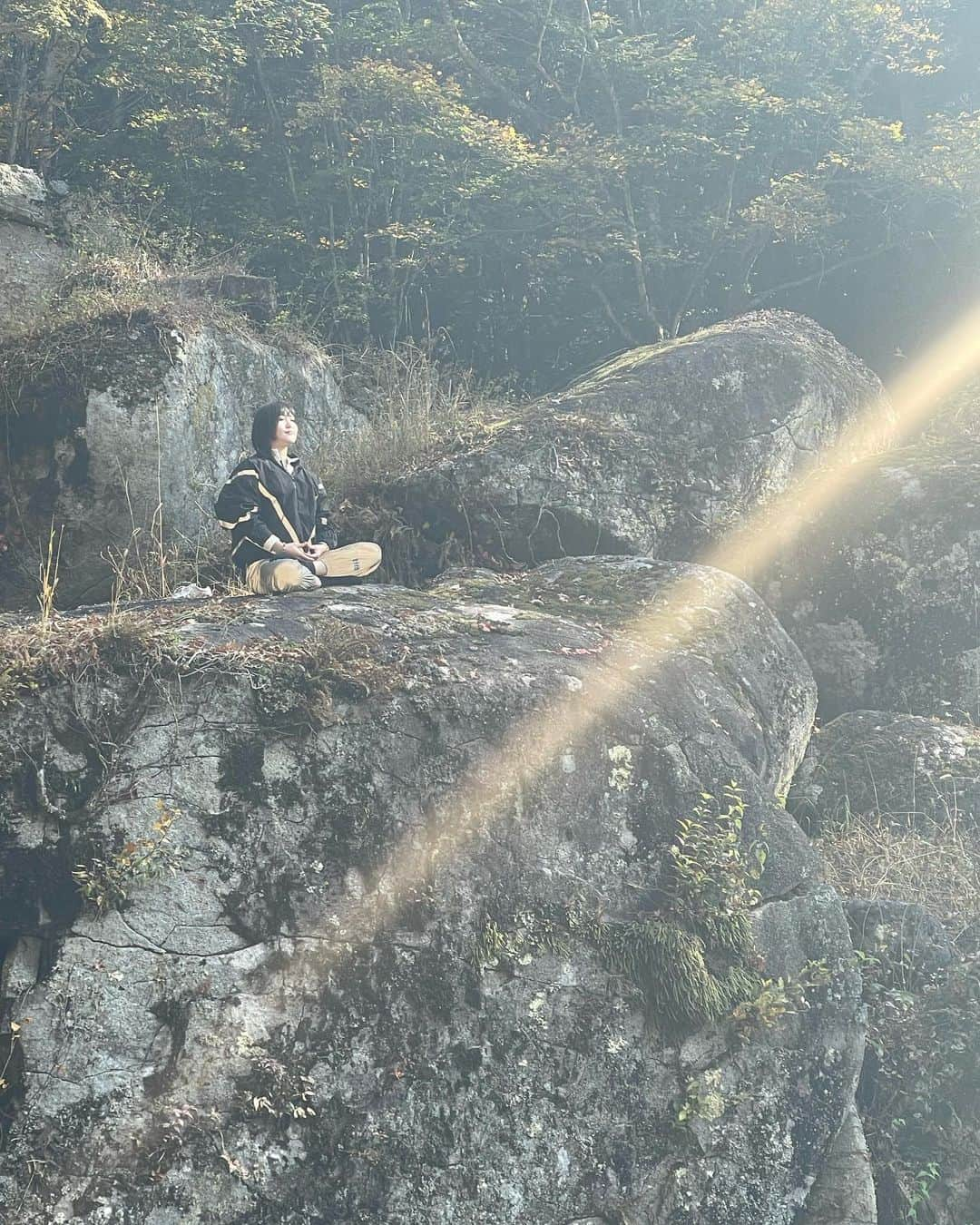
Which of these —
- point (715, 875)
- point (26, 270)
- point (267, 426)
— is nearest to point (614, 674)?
point (715, 875)

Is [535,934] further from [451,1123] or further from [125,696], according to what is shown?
[125,696]

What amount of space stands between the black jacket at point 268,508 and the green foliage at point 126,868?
2.66 meters

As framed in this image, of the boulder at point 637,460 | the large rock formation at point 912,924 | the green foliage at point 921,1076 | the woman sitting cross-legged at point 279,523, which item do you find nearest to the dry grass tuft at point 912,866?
the large rock formation at point 912,924

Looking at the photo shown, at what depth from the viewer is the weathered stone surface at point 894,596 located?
954cm

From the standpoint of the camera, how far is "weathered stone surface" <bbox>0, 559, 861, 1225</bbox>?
4.63m

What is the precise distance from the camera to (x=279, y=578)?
7.11 m

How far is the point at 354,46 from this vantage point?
594 inches

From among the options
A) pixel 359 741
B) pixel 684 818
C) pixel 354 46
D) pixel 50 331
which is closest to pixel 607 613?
pixel 684 818

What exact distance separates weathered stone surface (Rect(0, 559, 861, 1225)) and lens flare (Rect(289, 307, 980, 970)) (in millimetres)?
26

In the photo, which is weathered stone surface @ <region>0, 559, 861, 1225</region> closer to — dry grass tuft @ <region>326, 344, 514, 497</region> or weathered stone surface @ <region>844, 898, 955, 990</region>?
weathered stone surface @ <region>844, 898, 955, 990</region>

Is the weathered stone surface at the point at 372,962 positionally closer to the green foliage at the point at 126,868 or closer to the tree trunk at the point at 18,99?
Result: the green foliage at the point at 126,868

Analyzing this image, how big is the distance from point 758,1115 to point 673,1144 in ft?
1.54

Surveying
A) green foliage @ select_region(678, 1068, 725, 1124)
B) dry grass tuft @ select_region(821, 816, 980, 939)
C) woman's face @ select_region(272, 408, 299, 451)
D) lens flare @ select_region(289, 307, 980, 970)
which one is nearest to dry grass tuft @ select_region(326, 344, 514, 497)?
woman's face @ select_region(272, 408, 299, 451)

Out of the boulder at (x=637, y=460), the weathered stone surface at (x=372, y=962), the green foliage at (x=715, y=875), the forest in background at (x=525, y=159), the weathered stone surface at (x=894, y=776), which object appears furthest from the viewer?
the forest in background at (x=525, y=159)
